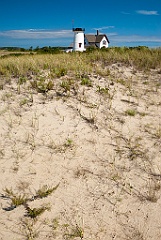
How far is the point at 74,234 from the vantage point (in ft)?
11.7

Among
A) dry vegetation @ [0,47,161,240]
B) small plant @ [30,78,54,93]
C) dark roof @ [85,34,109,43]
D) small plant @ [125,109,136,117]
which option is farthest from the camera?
dark roof @ [85,34,109,43]

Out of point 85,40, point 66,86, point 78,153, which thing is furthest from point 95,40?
point 78,153

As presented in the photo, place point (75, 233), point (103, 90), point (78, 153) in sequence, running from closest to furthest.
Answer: point (75, 233), point (78, 153), point (103, 90)

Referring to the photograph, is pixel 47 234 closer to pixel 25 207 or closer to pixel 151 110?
pixel 25 207

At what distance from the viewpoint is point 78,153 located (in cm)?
518

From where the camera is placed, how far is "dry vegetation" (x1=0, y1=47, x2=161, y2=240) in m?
3.79

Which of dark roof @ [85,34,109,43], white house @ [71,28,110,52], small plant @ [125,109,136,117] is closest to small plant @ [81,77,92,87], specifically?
small plant @ [125,109,136,117]

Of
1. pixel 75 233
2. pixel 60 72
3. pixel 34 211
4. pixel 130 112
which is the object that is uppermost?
pixel 60 72

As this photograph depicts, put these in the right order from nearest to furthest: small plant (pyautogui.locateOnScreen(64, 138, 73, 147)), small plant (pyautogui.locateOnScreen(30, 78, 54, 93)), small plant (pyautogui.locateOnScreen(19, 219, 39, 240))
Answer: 1. small plant (pyautogui.locateOnScreen(19, 219, 39, 240))
2. small plant (pyautogui.locateOnScreen(64, 138, 73, 147))
3. small plant (pyautogui.locateOnScreen(30, 78, 54, 93))

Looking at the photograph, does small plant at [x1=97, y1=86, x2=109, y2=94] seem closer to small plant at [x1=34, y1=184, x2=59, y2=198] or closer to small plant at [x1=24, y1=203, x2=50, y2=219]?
small plant at [x1=34, y1=184, x2=59, y2=198]

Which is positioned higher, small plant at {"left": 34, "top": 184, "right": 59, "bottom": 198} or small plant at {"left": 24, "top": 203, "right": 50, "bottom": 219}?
small plant at {"left": 34, "top": 184, "right": 59, "bottom": 198}

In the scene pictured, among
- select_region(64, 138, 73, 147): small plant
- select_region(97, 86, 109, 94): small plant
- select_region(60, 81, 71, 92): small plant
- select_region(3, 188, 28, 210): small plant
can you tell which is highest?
select_region(60, 81, 71, 92): small plant

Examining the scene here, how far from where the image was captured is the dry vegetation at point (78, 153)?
379 cm

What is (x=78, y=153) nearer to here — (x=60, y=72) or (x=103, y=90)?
(x=103, y=90)
